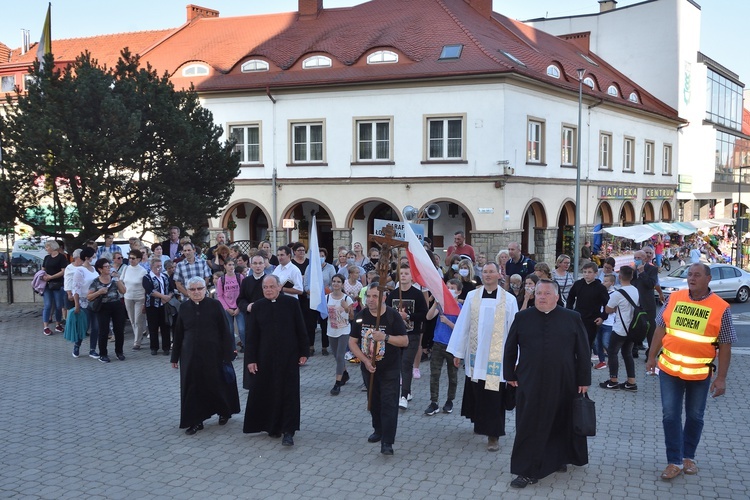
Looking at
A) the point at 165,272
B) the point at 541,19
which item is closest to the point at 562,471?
the point at 165,272

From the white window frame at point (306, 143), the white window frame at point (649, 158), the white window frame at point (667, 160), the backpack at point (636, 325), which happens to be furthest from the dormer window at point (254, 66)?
the backpack at point (636, 325)

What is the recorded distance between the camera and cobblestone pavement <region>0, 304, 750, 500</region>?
22.3ft

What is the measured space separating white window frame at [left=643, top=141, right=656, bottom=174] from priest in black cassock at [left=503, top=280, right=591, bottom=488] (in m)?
35.2

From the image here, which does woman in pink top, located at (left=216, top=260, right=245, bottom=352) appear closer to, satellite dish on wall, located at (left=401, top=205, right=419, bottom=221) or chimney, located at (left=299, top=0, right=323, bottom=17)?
satellite dish on wall, located at (left=401, top=205, right=419, bottom=221)

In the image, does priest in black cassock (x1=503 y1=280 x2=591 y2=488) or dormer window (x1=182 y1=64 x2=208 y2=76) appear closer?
priest in black cassock (x1=503 y1=280 x2=591 y2=488)

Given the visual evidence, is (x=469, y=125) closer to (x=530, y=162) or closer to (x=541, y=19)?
(x=530, y=162)

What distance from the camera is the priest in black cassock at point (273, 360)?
807 centimetres

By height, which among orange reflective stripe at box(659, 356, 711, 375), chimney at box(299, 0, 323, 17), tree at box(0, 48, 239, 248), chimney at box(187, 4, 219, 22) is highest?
chimney at box(187, 4, 219, 22)

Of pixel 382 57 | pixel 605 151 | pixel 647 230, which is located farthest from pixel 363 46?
pixel 647 230

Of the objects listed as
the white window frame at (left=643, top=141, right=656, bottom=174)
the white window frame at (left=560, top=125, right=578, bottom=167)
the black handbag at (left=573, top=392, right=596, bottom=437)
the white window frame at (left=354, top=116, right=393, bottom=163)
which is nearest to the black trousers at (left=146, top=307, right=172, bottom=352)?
the black handbag at (left=573, top=392, right=596, bottom=437)

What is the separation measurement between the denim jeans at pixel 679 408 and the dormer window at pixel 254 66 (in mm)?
26401

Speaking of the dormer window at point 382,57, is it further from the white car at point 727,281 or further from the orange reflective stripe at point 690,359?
the orange reflective stripe at point 690,359

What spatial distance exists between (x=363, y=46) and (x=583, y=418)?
993 inches

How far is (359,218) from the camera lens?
3094cm
